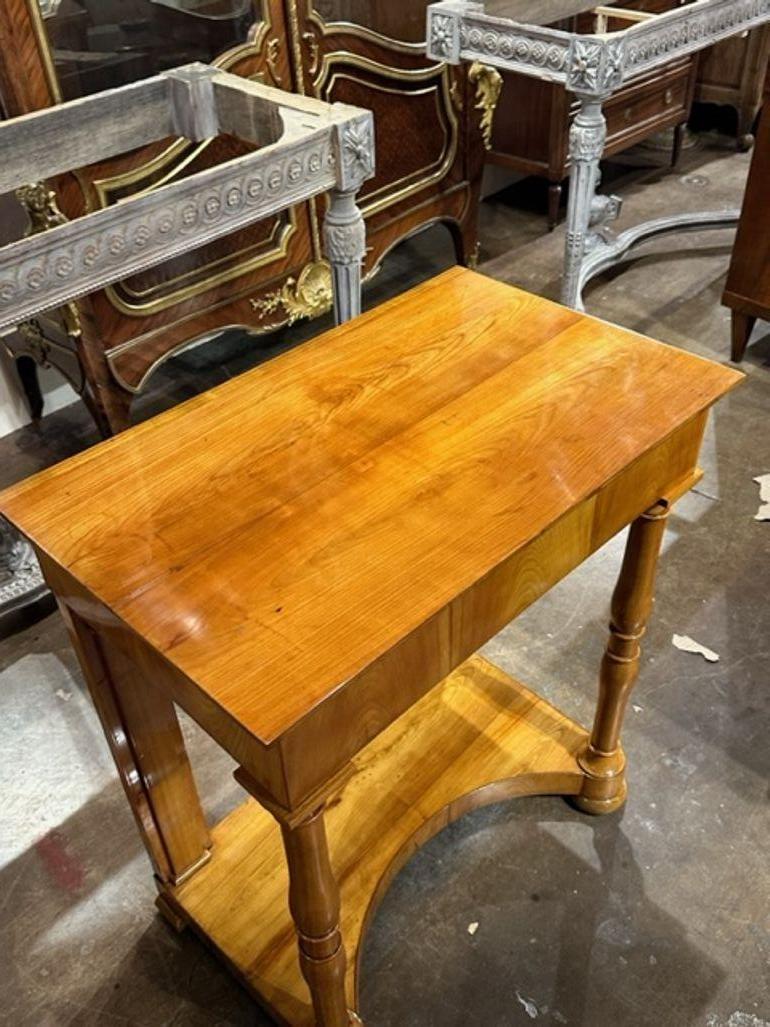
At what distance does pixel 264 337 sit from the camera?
2844 millimetres

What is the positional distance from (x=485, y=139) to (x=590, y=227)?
0.43 meters

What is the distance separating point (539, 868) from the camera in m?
1.48

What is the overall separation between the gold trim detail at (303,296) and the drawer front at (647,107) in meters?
1.36

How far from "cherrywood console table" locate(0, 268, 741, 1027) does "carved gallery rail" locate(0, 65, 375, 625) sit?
0.37 meters

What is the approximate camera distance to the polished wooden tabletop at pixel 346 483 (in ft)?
2.77

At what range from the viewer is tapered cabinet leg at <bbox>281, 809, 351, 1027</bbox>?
902mm

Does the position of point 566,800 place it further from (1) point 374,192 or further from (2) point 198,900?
(1) point 374,192

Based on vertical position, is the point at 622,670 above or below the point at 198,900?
above

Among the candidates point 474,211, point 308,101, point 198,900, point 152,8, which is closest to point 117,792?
point 198,900

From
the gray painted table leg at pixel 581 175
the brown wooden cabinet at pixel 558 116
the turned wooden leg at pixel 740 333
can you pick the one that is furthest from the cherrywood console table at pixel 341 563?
the brown wooden cabinet at pixel 558 116

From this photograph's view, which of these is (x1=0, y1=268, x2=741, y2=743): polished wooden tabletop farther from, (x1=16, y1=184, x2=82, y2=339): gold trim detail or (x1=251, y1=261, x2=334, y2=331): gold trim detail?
(x1=251, y1=261, x2=334, y2=331): gold trim detail

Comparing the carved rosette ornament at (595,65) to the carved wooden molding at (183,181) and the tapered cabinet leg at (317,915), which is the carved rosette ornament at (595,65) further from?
the tapered cabinet leg at (317,915)

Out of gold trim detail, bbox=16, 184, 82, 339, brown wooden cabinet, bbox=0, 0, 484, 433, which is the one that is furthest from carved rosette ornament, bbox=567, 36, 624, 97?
gold trim detail, bbox=16, 184, 82, 339

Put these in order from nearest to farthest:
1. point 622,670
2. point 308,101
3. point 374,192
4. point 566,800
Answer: point 622,670 → point 566,800 → point 308,101 → point 374,192
